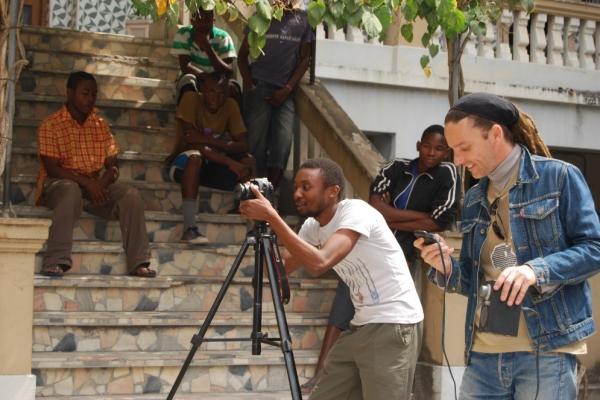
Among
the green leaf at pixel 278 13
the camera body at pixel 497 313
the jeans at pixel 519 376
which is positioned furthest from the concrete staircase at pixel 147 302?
the camera body at pixel 497 313

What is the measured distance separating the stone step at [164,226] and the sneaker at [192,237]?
0.93 feet

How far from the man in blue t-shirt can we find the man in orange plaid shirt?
1.33 m

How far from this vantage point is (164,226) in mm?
9109

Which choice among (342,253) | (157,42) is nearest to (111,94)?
(157,42)

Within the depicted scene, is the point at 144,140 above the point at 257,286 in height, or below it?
above

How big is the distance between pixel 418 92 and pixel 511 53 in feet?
4.53

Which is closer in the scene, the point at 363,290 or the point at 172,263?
the point at 363,290

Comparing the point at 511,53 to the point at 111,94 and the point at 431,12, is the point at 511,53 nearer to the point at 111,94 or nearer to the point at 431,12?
the point at 111,94

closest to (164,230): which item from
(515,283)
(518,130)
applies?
(518,130)

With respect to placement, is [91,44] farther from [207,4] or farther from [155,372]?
[207,4]

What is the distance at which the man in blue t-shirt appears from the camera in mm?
9641

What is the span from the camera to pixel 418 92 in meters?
11.0

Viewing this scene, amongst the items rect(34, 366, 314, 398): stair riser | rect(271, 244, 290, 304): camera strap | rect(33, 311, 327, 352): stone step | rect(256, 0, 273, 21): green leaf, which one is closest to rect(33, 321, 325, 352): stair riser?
rect(33, 311, 327, 352): stone step

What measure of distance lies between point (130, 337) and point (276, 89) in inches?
110
